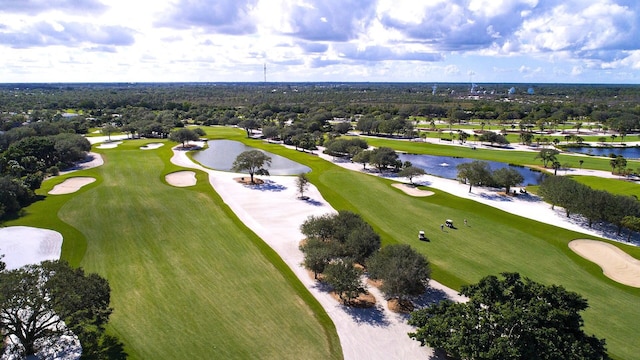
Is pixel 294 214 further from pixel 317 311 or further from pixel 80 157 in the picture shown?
pixel 80 157

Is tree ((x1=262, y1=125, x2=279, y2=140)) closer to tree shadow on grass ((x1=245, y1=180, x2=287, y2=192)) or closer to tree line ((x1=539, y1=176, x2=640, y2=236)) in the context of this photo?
tree shadow on grass ((x1=245, y1=180, x2=287, y2=192))

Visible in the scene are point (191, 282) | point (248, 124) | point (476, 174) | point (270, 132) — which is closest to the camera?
point (191, 282)

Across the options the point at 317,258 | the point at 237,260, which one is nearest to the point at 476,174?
the point at 317,258

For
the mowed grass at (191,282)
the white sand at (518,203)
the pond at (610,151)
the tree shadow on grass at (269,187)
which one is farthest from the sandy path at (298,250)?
the pond at (610,151)

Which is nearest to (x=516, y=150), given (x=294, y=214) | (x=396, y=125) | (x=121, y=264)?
(x=396, y=125)

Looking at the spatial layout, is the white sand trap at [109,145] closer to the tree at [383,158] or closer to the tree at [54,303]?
the tree at [383,158]

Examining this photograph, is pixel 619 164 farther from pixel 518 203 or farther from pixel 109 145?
pixel 109 145

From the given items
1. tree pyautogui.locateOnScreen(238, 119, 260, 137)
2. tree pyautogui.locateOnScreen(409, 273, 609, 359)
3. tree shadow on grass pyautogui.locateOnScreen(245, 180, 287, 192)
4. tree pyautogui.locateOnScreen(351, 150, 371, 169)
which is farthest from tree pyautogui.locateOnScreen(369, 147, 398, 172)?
tree pyautogui.locateOnScreen(238, 119, 260, 137)
